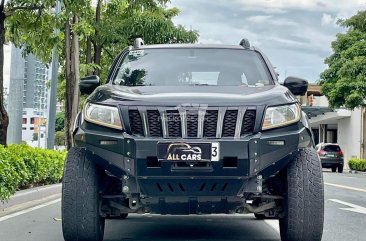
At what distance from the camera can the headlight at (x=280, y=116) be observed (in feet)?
16.6

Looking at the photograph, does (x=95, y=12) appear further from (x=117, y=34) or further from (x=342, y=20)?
(x=342, y=20)

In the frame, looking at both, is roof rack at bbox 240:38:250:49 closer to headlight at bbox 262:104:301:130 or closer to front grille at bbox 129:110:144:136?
headlight at bbox 262:104:301:130

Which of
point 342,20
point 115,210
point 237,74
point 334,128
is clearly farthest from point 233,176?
point 334,128

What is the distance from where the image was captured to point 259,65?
258 inches

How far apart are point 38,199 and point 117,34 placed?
39.9ft

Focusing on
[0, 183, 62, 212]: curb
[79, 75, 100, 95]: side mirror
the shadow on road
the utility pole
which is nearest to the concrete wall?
the utility pole

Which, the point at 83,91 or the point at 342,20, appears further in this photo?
the point at 342,20

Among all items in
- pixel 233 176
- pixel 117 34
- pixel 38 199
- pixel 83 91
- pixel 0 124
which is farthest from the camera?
pixel 117 34

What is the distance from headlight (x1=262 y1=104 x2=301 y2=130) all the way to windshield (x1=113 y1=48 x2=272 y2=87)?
963 millimetres

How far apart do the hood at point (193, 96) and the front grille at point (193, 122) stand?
8cm

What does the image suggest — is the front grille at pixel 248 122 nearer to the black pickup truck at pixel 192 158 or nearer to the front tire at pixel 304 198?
the black pickup truck at pixel 192 158

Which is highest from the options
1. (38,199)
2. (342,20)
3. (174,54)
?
(342,20)

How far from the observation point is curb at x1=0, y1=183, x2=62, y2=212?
910 centimetres

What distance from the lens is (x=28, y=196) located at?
1022 cm
